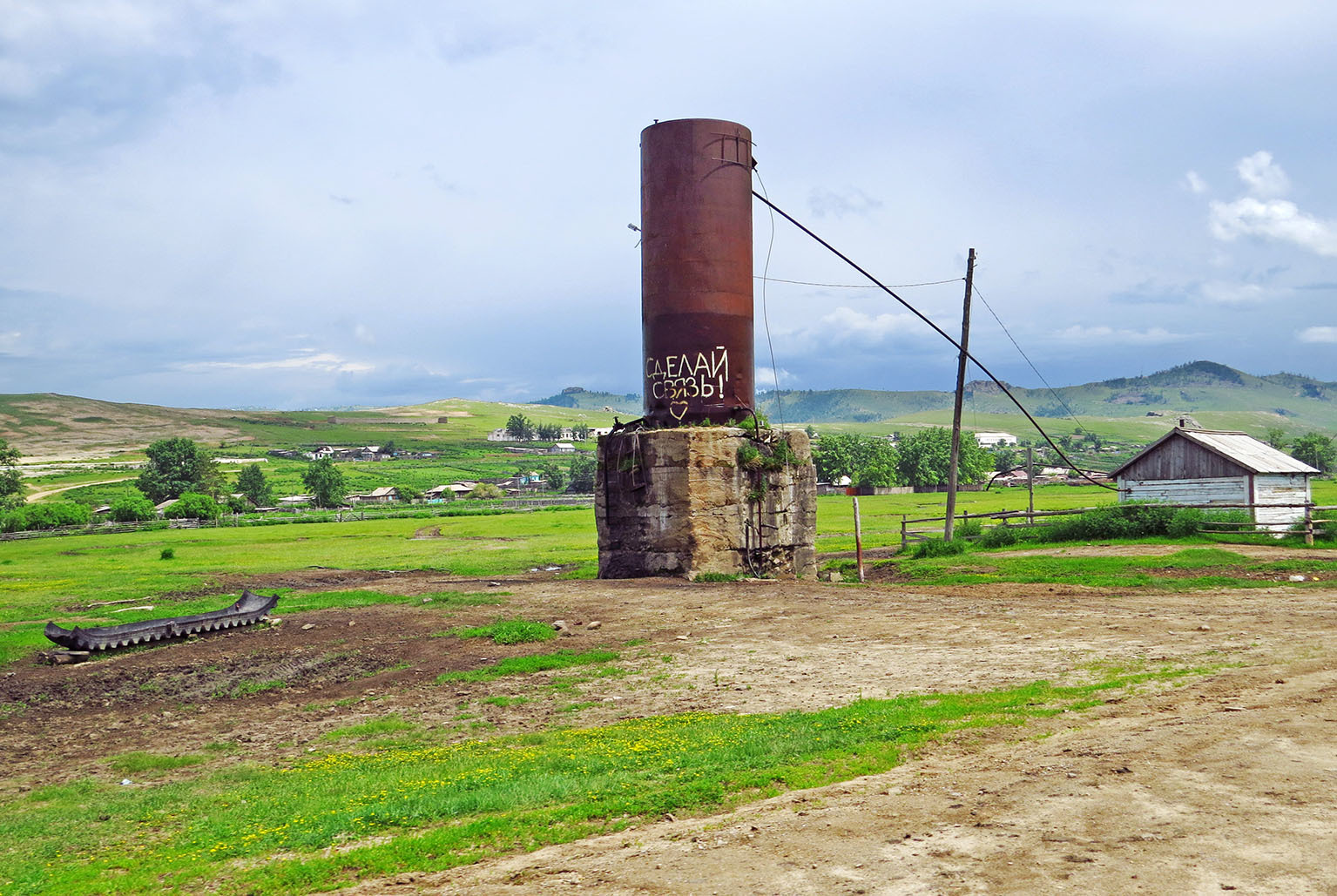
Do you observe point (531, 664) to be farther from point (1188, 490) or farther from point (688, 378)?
point (1188, 490)

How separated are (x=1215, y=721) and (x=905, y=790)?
3500mm

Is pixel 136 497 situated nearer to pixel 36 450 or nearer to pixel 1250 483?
pixel 1250 483

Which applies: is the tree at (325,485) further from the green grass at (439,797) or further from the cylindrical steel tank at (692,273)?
the green grass at (439,797)

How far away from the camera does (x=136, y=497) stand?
9206 centimetres

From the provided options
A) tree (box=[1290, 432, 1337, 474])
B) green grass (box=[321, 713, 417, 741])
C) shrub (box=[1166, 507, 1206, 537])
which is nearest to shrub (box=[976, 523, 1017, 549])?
shrub (box=[1166, 507, 1206, 537])

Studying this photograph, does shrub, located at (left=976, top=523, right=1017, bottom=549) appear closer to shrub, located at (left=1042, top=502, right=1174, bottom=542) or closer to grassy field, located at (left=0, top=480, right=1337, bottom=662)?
shrub, located at (left=1042, top=502, right=1174, bottom=542)

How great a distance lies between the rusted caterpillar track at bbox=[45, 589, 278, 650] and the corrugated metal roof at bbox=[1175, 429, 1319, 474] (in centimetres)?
3389

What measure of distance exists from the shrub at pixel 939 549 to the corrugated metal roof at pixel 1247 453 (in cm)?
1139

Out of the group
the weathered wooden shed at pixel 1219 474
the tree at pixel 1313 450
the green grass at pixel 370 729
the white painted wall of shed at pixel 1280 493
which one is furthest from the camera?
the tree at pixel 1313 450

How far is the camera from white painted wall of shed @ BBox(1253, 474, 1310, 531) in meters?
35.1

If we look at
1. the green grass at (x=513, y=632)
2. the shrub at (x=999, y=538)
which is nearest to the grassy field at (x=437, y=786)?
the green grass at (x=513, y=632)

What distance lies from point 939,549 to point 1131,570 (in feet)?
30.2

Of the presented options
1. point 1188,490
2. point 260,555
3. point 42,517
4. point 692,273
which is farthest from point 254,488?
point 1188,490

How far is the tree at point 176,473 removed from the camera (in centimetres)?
11600
